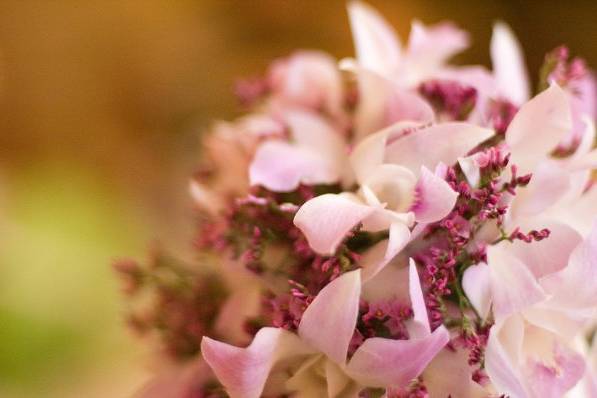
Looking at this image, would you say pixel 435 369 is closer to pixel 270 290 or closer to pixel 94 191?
pixel 270 290

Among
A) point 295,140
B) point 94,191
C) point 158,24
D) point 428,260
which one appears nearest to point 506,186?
point 428,260

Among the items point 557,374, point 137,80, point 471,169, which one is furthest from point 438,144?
point 137,80

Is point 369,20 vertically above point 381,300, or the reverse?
point 369,20


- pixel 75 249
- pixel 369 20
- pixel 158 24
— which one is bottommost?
pixel 369 20

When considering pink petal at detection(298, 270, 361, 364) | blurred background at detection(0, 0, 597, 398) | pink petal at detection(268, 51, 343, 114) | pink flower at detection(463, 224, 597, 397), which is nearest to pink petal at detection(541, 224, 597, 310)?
pink flower at detection(463, 224, 597, 397)

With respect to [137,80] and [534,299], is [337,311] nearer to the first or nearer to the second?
[534,299]

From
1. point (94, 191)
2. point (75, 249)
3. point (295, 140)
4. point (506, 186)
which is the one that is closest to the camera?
point (506, 186)

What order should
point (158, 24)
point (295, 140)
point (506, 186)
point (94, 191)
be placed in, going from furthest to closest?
point (158, 24) < point (94, 191) < point (295, 140) < point (506, 186)
